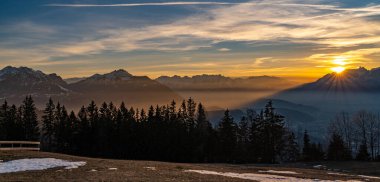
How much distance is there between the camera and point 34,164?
1448 inches

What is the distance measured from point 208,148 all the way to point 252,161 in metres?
12.6

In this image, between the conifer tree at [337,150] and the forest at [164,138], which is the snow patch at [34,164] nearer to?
the forest at [164,138]

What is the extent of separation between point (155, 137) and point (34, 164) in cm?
7054

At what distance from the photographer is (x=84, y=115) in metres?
113

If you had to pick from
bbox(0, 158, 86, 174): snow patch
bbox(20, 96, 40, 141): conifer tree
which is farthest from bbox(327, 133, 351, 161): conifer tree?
bbox(0, 158, 86, 174): snow patch

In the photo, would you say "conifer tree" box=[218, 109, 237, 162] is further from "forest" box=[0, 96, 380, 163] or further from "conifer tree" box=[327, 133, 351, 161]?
"conifer tree" box=[327, 133, 351, 161]

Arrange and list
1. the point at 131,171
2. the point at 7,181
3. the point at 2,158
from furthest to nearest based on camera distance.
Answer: the point at 2,158 < the point at 131,171 < the point at 7,181

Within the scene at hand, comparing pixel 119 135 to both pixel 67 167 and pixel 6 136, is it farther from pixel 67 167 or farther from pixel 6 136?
pixel 67 167

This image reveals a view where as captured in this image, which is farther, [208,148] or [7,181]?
[208,148]

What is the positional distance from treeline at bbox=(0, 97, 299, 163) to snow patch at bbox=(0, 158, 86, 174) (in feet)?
219

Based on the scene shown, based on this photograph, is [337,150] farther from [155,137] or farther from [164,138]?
[155,137]

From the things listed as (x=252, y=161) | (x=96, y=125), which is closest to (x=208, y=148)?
(x=252, y=161)

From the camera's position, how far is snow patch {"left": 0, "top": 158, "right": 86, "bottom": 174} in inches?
1332

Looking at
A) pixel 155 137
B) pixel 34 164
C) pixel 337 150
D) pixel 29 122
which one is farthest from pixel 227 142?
pixel 34 164
